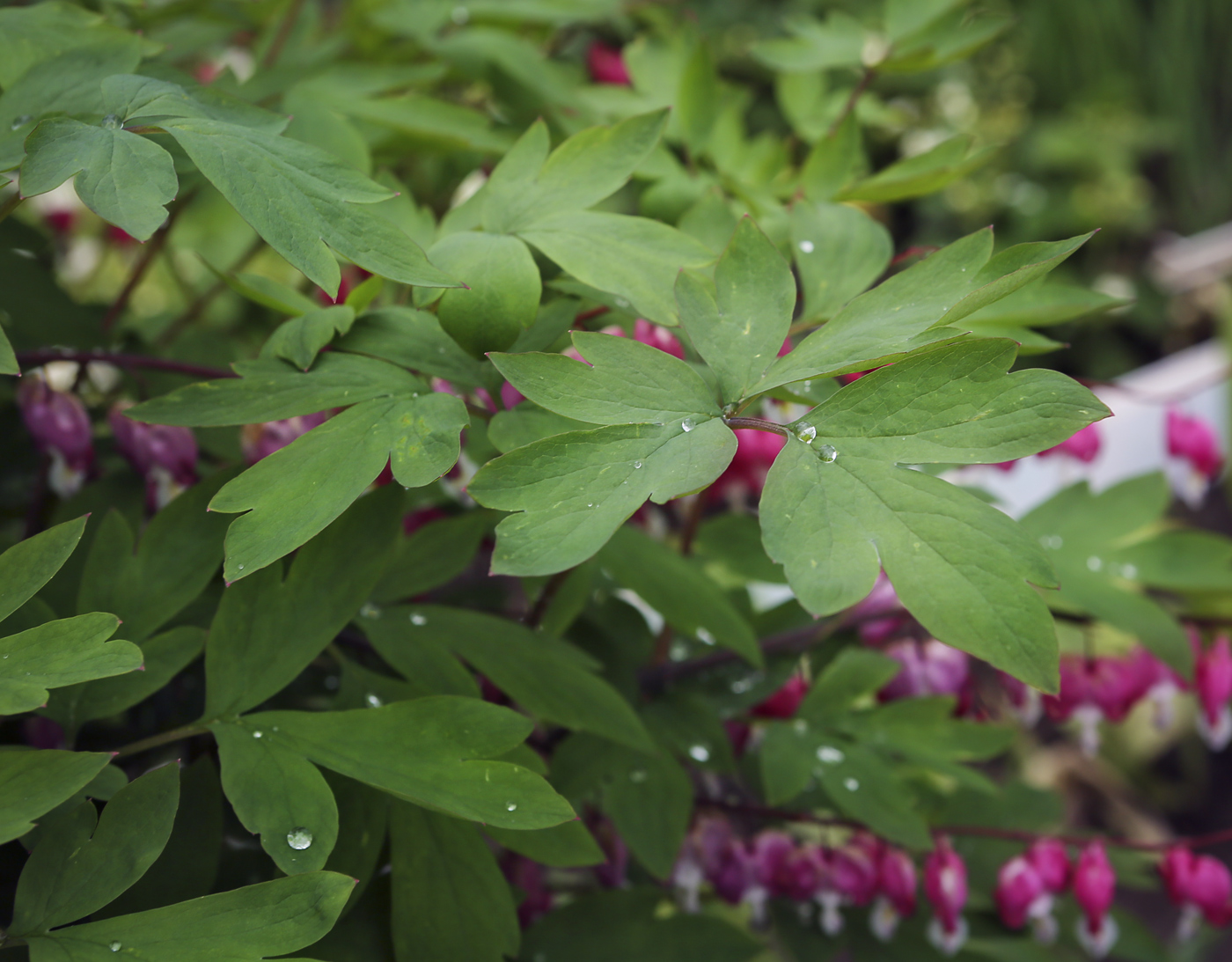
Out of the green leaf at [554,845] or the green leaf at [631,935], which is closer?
the green leaf at [554,845]

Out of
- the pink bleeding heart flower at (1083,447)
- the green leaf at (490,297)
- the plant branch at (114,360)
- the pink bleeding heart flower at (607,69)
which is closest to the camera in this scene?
the green leaf at (490,297)

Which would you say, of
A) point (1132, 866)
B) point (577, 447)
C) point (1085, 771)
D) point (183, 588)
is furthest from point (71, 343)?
point (1085, 771)

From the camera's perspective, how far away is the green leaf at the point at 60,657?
1.26 feet

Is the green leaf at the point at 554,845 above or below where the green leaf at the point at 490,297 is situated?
below

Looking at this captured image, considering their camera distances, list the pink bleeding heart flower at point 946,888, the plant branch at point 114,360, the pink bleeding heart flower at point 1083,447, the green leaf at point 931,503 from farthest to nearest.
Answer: the pink bleeding heart flower at point 1083,447, the pink bleeding heart flower at point 946,888, the plant branch at point 114,360, the green leaf at point 931,503

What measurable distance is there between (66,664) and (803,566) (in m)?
0.34

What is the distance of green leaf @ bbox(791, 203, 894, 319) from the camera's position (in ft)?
1.90

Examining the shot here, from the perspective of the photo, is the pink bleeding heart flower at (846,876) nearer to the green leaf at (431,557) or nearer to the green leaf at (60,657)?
the green leaf at (431,557)

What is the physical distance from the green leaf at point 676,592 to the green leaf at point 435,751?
0.15m

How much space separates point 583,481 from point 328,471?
0.13 metres

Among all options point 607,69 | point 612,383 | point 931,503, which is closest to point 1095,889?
point 931,503

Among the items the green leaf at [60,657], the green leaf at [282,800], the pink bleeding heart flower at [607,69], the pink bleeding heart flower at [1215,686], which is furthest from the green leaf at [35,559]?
the pink bleeding heart flower at [607,69]

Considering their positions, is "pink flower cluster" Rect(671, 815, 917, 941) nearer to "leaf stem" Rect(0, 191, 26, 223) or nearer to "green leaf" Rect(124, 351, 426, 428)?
"green leaf" Rect(124, 351, 426, 428)

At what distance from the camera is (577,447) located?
407 millimetres
